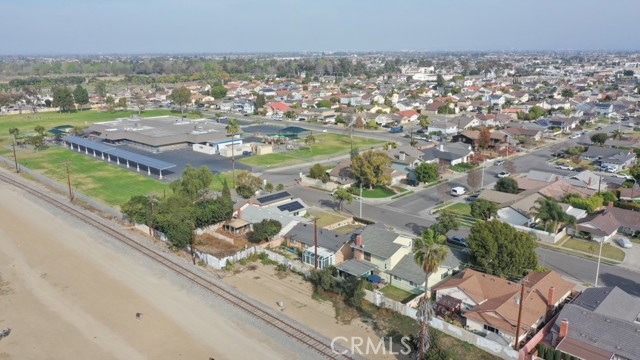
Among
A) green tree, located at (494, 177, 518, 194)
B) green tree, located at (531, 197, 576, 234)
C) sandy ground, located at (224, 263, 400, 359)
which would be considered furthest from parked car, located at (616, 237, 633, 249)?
sandy ground, located at (224, 263, 400, 359)

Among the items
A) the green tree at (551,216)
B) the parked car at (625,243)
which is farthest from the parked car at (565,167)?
the green tree at (551,216)

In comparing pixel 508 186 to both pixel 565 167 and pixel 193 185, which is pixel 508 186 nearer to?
pixel 565 167

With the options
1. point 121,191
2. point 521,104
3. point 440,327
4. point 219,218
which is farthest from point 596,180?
point 521,104

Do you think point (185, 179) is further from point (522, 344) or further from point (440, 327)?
point (522, 344)

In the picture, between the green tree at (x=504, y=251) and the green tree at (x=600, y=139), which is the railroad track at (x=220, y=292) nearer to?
the green tree at (x=504, y=251)

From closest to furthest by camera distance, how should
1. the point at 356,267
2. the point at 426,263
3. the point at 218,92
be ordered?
the point at 426,263 → the point at 356,267 → the point at 218,92

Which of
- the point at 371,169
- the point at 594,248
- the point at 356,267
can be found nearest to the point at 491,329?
the point at 356,267
